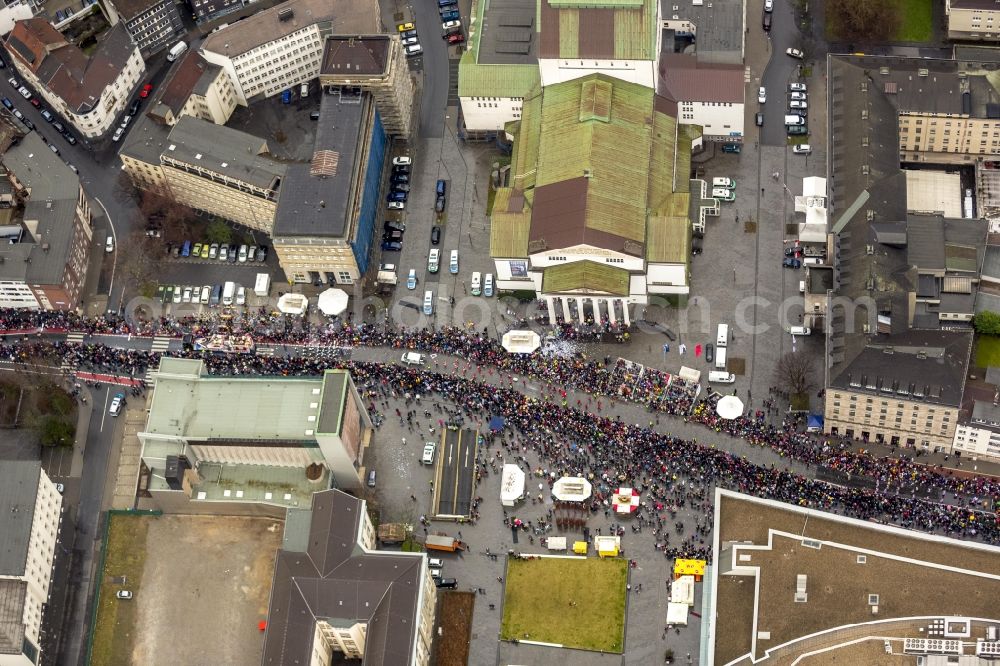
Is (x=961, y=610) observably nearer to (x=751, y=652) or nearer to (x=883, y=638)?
(x=883, y=638)

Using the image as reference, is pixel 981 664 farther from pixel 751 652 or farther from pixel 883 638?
pixel 751 652

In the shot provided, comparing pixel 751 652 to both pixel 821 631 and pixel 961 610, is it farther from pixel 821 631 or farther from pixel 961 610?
pixel 961 610

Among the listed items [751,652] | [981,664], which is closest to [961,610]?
[981,664]

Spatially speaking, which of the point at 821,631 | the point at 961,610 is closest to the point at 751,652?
the point at 821,631

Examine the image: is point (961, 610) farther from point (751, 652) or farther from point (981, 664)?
point (751, 652)
